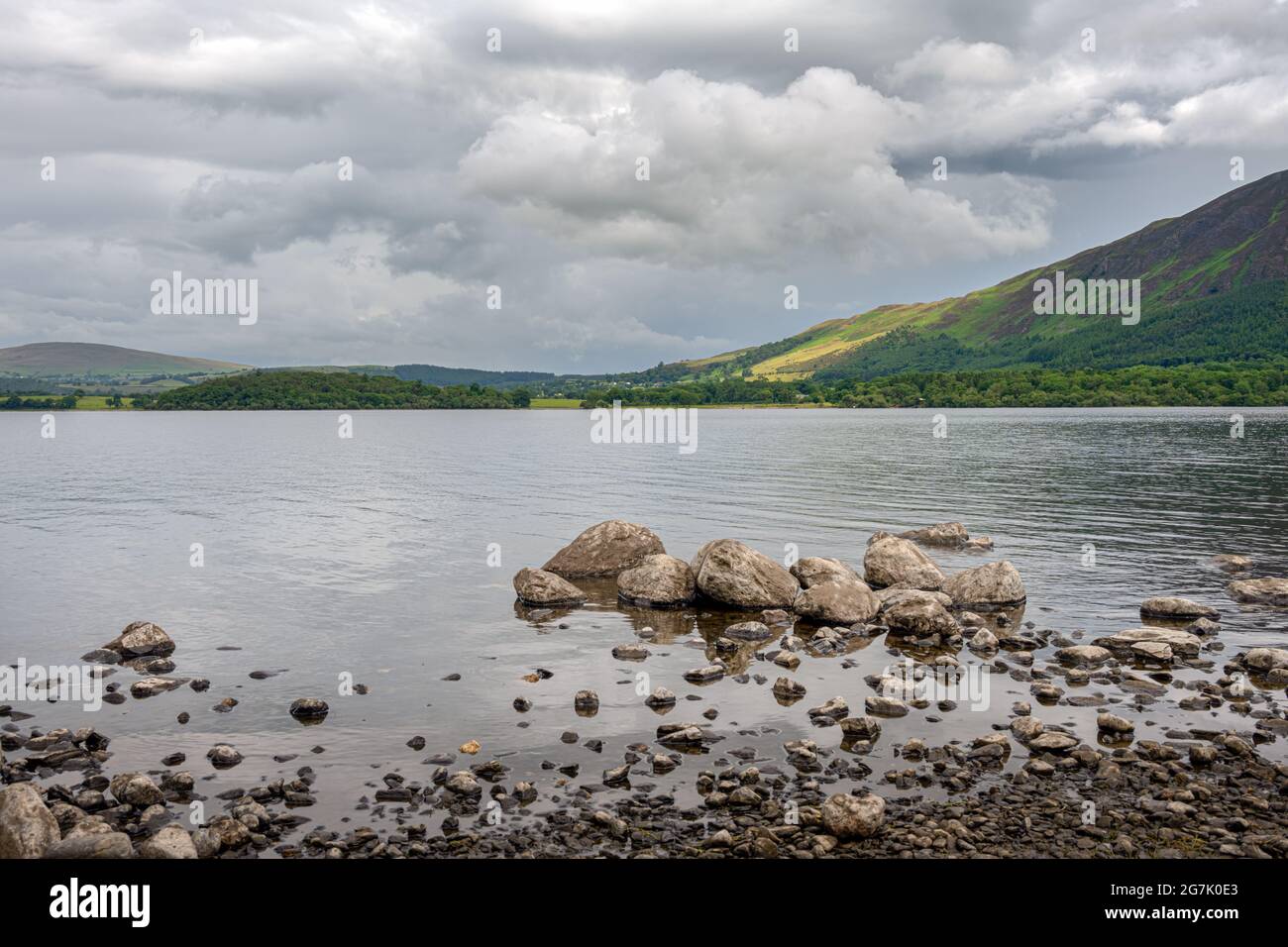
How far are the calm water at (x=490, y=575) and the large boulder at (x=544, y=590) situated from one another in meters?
0.93

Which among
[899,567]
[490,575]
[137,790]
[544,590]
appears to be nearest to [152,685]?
[137,790]

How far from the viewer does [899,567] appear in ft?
104

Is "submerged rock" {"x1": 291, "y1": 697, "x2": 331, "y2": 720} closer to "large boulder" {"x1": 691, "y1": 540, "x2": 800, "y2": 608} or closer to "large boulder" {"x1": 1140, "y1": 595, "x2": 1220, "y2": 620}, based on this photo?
"large boulder" {"x1": 691, "y1": 540, "x2": 800, "y2": 608}

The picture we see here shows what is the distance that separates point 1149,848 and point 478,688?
13.9 meters

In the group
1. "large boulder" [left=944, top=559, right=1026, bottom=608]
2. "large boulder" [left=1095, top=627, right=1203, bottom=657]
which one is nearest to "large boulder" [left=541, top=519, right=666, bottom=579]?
"large boulder" [left=944, top=559, right=1026, bottom=608]

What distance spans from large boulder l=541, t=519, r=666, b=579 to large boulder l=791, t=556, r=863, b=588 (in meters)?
6.16

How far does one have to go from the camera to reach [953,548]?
134ft

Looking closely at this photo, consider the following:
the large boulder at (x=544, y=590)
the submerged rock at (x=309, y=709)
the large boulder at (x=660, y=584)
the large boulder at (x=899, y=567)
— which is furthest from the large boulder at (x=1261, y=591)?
the submerged rock at (x=309, y=709)

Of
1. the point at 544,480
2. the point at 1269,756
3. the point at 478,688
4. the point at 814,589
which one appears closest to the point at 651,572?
the point at 814,589

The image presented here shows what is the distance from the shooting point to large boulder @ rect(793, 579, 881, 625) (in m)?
27.0

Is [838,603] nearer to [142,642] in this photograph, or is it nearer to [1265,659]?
[1265,659]

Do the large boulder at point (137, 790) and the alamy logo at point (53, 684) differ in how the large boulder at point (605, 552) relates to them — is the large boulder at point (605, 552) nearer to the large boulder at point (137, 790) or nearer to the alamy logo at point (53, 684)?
the alamy logo at point (53, 684)
